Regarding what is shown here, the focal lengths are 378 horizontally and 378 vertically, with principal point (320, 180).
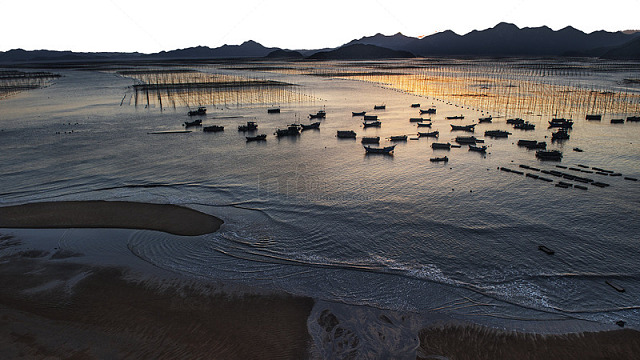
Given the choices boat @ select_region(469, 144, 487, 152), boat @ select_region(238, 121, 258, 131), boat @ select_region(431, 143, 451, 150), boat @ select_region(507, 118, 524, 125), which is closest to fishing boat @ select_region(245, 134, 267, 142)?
boat @ select_region(238, 121, 258, 131)

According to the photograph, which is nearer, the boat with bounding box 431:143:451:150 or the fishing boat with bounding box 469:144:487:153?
the fishing boat with bounding box 469:144:487:153

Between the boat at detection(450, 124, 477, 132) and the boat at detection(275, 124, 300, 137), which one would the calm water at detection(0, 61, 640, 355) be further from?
the boat at detection(450, 124, 477, 132)

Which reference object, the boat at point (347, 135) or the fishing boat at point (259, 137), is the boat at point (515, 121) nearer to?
the boat at point (347, 135)

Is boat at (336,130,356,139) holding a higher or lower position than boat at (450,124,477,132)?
lower

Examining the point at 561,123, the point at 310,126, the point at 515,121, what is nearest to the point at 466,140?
the point at 515,121

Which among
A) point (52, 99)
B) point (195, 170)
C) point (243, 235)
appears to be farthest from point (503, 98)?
point (52, 99)

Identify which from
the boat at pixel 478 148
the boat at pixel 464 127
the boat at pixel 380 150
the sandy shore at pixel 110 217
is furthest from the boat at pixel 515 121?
the sandy shore at pixel 110 217

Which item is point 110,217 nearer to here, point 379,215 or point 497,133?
point 379,215
